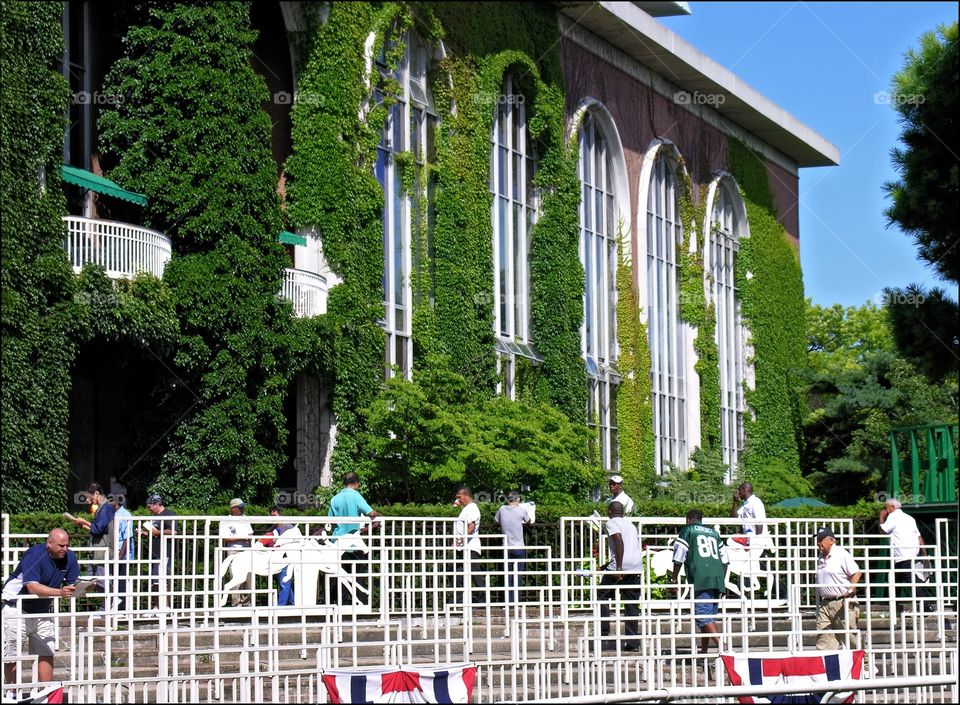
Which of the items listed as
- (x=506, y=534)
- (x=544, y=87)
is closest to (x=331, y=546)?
(x=506, y=534)

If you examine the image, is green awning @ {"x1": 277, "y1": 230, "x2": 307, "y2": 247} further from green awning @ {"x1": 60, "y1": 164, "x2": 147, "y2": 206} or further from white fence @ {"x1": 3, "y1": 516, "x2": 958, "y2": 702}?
white fence @ {"x1": 3, "y1": 516, "x2": 958, "y2": 702}

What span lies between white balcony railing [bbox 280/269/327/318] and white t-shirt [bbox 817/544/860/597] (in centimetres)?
1582

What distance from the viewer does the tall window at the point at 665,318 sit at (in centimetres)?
5025

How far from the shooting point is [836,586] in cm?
1850

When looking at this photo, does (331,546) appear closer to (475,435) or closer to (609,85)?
(475,435)

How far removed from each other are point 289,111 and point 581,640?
2277 centimetres

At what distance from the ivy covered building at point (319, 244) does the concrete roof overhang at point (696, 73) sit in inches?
8.2

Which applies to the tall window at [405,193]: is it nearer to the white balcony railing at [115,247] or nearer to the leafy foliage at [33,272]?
the white balcony railing at [115,247]

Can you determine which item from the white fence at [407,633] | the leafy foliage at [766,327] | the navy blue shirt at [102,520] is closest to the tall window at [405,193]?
the white fence at [407,633]

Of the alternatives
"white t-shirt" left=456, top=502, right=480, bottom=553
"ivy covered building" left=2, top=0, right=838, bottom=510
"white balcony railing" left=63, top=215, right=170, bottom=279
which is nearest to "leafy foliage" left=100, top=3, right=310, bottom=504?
"ivy covered building" left=2, top=0, right=838, bottom=510

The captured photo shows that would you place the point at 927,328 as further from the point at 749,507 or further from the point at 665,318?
the point at 665,318

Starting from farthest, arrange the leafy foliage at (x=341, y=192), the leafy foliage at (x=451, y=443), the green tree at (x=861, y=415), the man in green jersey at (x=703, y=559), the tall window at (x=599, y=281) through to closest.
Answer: the green tree at (x=861, y=415) < the tall window at (x=599, y=281) < the leafy foliage at (x=341, y=192) < the leafy foliage at (x=451, y=443) < the man in green jersey at (x=703, y=559)

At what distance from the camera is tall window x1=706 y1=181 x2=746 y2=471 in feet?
180

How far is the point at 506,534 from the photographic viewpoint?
2158 cm
